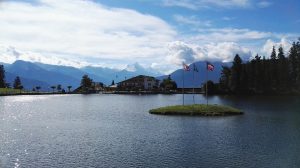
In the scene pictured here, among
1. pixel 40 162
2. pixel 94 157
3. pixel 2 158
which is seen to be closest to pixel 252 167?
pixel 94 157

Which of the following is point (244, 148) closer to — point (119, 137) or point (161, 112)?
point (119, 137)

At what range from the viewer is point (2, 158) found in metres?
53.3

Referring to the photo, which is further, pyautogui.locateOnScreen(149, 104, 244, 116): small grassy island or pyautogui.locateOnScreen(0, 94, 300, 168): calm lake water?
pyautogui.locateOnScreen(149, 104, 244, 116): small grassy island

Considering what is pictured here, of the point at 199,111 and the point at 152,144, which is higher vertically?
the point at 199,111

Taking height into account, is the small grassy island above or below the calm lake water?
above

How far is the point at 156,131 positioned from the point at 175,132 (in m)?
3.93

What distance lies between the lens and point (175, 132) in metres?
77.8

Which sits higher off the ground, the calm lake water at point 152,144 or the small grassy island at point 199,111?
the small grassy island at point 199,111

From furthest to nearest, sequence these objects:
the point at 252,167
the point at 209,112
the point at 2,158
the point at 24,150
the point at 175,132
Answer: the point at 209,112 < the point at 175,132 < the point at 24,150 < the point at 2,158 < the point at 252,167

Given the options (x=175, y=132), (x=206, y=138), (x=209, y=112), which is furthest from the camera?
(x=209, y=112)

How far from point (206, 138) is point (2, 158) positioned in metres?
33.9

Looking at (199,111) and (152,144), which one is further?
(199,111)

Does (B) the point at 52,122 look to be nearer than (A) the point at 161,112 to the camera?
Yes

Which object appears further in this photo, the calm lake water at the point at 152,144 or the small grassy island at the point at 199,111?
the small grassy island at the point at 199,111
